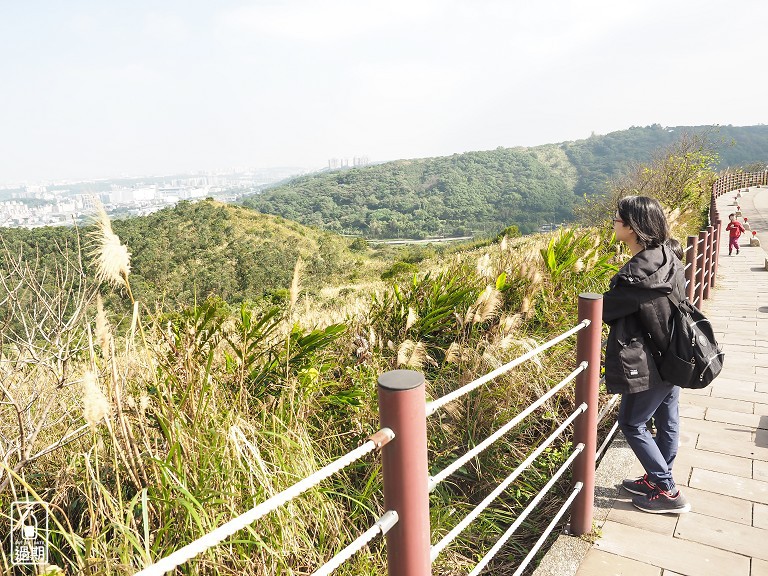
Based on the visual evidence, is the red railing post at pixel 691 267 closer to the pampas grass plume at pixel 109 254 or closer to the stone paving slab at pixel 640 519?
the stone paving slab at pixel 640 519

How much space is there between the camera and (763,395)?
4.34 metres

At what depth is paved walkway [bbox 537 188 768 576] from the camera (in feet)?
7.84

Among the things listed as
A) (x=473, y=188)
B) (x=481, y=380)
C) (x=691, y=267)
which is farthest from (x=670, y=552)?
(x=473, y=188)

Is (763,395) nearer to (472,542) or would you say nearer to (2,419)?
(472,542)

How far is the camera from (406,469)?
1.21m

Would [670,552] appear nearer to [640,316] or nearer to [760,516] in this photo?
[760,516]

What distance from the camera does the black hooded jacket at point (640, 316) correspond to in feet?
8.38

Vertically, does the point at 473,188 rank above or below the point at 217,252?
above

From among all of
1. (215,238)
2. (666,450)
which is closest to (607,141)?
(215,238)

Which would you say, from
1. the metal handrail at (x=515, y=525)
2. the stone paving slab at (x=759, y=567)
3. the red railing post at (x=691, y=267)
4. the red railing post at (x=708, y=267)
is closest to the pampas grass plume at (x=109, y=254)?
the metal handrail at (x=515, y=525)

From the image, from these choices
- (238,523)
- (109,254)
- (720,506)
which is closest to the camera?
(238,523)

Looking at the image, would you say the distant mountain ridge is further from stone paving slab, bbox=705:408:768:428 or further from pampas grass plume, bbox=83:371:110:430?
pampas grass plume, bbox=83:371:110:430

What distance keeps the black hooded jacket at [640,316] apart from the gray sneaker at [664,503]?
26.2 inches

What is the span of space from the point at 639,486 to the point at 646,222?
60.9 inches
